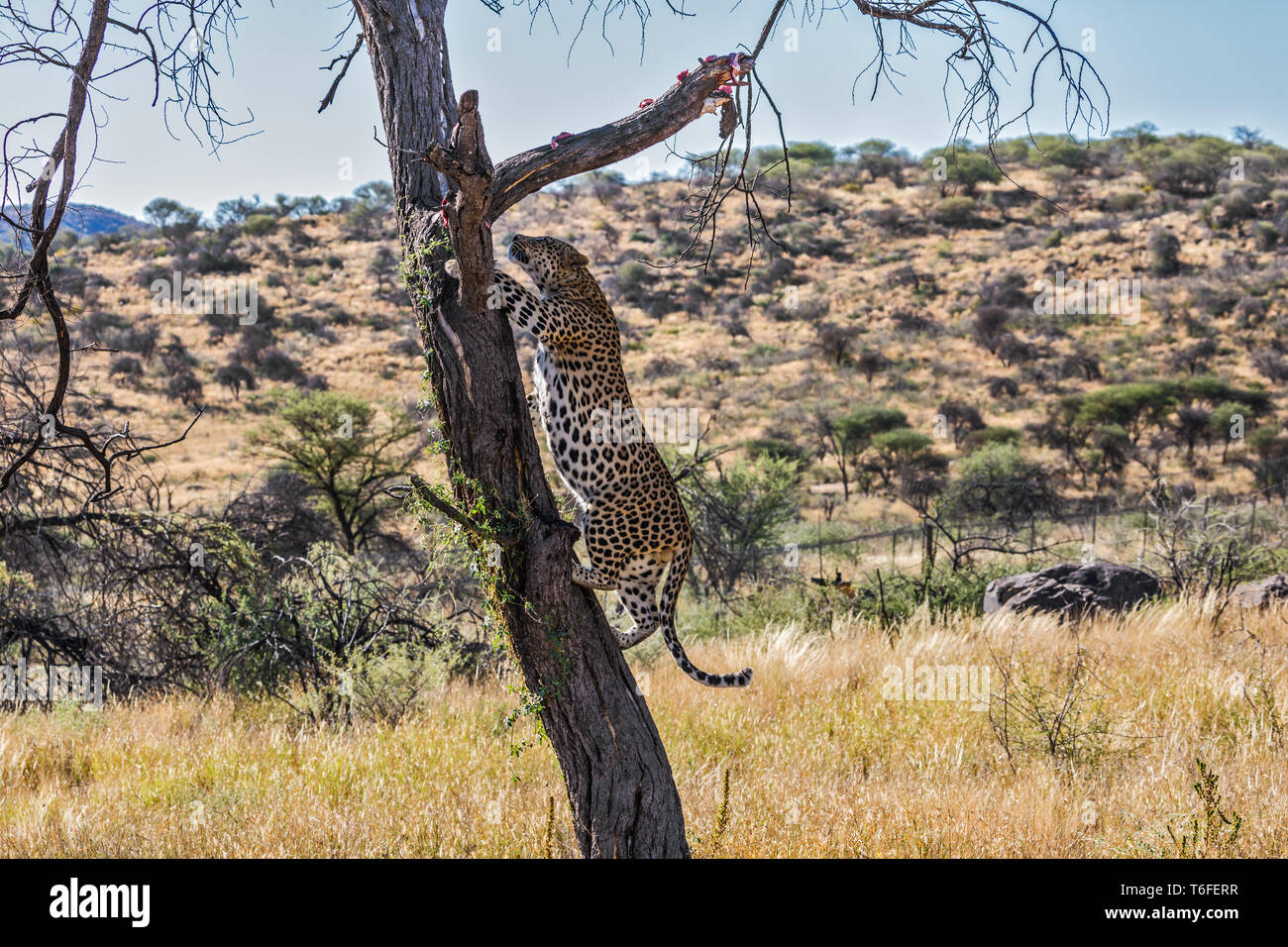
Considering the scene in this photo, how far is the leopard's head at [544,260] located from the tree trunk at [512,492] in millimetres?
1066

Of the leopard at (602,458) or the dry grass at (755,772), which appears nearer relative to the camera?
the leopard at (602,458)

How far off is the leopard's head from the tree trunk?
107 cm

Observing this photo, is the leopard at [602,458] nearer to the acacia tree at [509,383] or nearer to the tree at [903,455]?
the acacia tree at [509,383]

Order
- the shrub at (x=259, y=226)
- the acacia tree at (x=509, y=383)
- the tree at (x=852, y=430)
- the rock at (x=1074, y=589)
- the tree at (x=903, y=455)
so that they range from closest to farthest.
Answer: the acacia tree at (x=509, y=383), the rock at (x=1074, y=589), the tree at (x=903, y=455), the tree at (x=852, y=430), the shrub at (x=259, y=226)

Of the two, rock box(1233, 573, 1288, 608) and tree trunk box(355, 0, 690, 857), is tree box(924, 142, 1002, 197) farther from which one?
rock box(1233, 573, 1288, 608)

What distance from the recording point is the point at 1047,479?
2866cm

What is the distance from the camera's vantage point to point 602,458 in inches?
182

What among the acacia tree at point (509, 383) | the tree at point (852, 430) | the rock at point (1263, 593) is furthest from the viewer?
the tree at point (852, 430)

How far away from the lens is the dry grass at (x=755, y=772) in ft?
16.5

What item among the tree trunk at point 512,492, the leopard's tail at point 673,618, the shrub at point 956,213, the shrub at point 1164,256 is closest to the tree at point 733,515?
the leopard's tail at point 673,618

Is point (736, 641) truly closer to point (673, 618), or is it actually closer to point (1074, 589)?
point (1074, 589)

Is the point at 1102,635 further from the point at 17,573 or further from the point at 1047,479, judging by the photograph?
the point at 1047,479

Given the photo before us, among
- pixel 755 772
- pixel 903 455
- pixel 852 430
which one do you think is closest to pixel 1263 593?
pixel 755 772

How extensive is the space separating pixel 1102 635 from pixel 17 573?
33.5 ft
